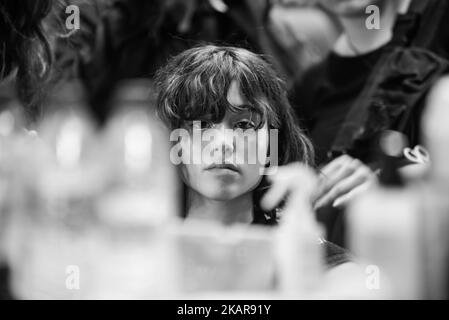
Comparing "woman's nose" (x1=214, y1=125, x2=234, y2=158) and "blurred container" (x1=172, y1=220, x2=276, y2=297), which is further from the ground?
"woman's nose" (x1=214, y1=125, x2=234, y2=158)

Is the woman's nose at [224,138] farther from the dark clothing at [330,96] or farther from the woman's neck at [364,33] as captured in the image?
the woman's neck at [364,33]

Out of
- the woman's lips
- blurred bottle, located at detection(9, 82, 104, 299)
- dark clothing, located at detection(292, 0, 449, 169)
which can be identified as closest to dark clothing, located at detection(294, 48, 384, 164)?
dark clothing, located at detection(292, 0, 449, 169)

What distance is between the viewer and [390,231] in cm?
171

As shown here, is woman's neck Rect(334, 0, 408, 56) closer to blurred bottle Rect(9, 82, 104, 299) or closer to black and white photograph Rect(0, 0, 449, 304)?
black and white photograph Rect(0, 0, 449, 304)

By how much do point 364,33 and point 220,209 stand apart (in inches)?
23.8

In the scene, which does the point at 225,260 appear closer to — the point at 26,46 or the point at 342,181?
the point at 342,181

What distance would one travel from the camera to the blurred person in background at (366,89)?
5.72 feet

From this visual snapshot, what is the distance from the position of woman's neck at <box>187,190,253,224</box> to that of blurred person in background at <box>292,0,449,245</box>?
0.19m

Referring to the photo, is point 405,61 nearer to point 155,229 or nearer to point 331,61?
point 331,61

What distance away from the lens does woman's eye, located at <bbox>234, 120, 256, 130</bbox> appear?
167cm

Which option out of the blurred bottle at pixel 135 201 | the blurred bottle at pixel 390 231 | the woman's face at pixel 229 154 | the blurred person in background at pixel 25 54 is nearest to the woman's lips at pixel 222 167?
the woman's face at pixel 229 154

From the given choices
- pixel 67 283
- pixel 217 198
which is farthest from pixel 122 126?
pixel 67 283

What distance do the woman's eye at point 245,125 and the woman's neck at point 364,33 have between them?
0.32 m

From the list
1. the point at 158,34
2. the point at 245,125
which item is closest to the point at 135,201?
the point at 245,125
